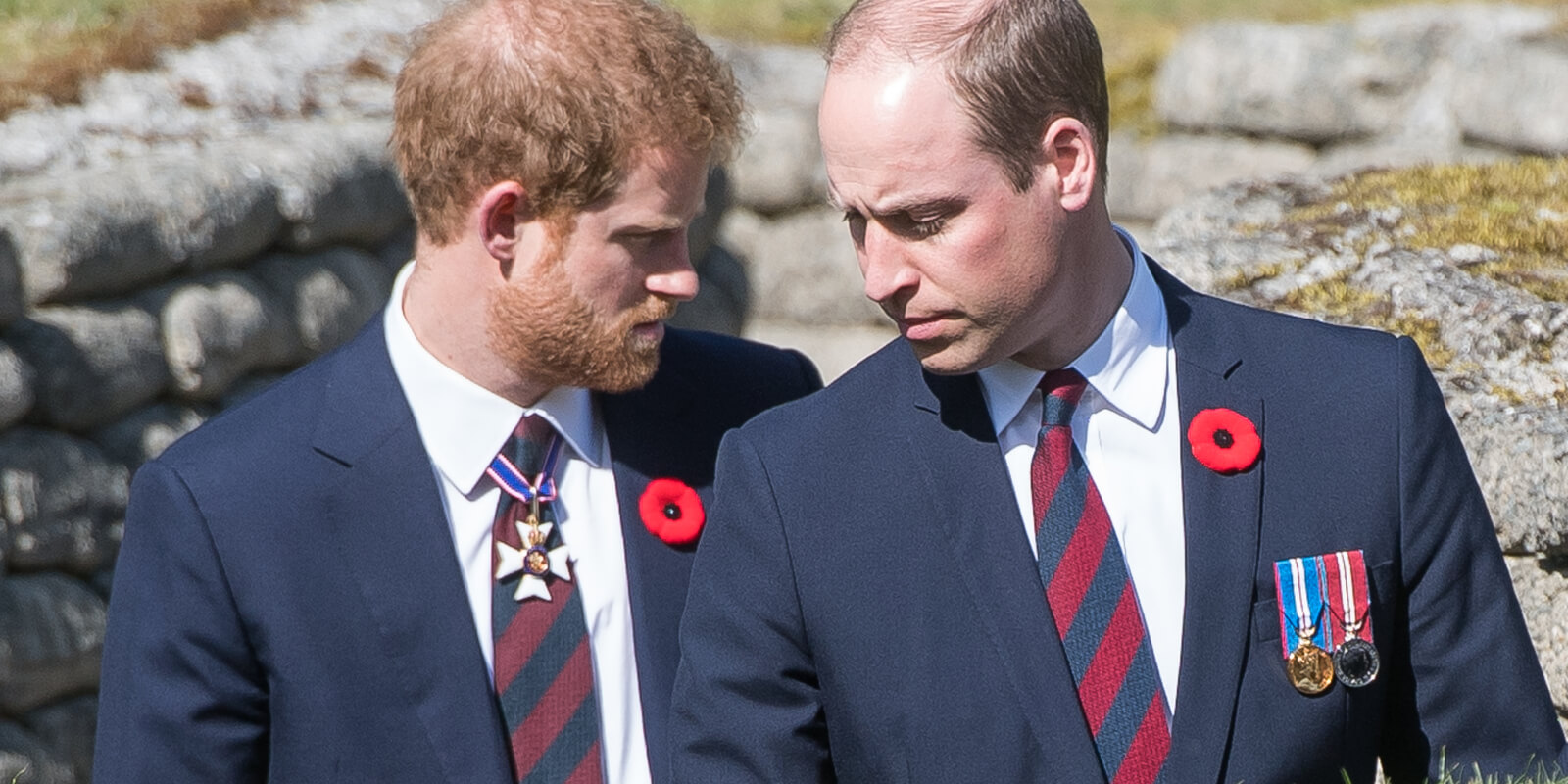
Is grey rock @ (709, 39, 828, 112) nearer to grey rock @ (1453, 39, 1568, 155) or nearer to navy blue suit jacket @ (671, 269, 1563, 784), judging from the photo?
grey rock @ (1453, 39, 1568, 155)

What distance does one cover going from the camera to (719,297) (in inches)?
306

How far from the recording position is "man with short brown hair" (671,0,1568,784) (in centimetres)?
217

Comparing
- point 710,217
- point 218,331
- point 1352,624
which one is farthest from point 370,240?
point 1352,624

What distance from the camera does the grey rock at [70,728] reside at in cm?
478

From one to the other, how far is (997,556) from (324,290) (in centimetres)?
409

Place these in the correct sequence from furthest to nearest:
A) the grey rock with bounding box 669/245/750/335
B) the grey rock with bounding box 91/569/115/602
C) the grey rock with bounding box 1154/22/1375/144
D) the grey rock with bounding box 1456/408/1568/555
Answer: the grey rock with bounding box 669/245/750/335, the grey rock with bounding box 1154/22/1375/144, the grey rock with bounding box 91/569/115/602, the grey rock with bounding box 1456/408/1568/555

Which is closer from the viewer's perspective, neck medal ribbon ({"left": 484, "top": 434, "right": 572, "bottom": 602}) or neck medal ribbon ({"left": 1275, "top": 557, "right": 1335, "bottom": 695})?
neck medal ribbon ({"left": 1275, "top": 557, "right": 1335, "bottom": 695})

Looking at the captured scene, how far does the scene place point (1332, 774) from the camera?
2.24 m

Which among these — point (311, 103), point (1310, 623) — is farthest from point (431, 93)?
point (311, 103)

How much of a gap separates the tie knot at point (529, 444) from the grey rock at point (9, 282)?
2417 millimetres

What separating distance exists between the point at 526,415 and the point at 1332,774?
1285 mm

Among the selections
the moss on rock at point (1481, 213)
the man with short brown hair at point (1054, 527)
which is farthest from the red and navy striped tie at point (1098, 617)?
the moss on rock at point (1481, 213)

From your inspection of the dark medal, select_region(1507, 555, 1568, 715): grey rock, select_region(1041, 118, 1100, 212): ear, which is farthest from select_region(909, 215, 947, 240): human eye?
select_region(1507, 555, 1568, 715): grey rock

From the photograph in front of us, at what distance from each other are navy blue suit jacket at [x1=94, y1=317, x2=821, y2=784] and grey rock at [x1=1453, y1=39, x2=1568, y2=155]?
4.50 m
